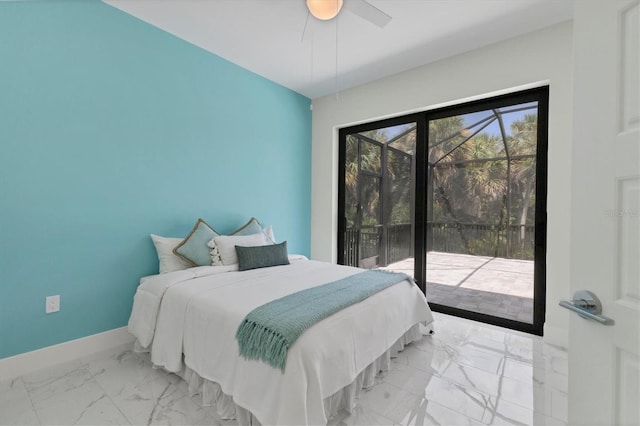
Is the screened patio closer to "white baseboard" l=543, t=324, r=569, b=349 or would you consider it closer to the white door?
"white baseboard" l=543, t=324, r=569, b=349

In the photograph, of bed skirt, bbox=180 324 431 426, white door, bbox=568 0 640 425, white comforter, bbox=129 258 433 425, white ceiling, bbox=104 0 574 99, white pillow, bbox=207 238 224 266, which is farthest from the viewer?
white pillow, bbox=207 238 224 266

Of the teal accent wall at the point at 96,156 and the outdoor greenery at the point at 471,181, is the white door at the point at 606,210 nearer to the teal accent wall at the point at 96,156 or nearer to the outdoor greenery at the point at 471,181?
the outdoor greenery at the point at 471,181

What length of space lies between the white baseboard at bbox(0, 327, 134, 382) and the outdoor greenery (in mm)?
3203

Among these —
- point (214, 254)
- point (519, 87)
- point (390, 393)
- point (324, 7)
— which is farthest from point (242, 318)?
point (519, 87)

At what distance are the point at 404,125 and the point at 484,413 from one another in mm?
3080

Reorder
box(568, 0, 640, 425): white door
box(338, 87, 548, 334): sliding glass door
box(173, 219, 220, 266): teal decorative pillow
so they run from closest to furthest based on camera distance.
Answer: box(568, 0, 640, 425): white door, box(173, 219, 220, 266): teal decorative pillow, box(338, 87, 548, 334): sliding glass door

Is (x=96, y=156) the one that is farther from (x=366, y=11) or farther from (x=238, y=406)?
(x=366, y=11)

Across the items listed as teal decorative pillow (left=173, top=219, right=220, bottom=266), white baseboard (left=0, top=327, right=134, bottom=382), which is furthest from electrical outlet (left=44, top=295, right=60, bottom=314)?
teal decorative pillow (left=173, top=219, right=220, bottom=266)

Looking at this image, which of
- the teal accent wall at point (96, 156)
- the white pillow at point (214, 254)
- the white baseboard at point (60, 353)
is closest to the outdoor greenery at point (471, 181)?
the teal accent wall at point (96, 156)

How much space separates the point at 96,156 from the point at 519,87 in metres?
3.89

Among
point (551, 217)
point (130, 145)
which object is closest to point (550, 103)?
Answer: point (551, 217)

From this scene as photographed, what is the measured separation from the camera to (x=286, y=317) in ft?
5.32

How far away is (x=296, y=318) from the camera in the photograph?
1.61m

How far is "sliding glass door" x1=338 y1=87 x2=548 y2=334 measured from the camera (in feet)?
9.59
